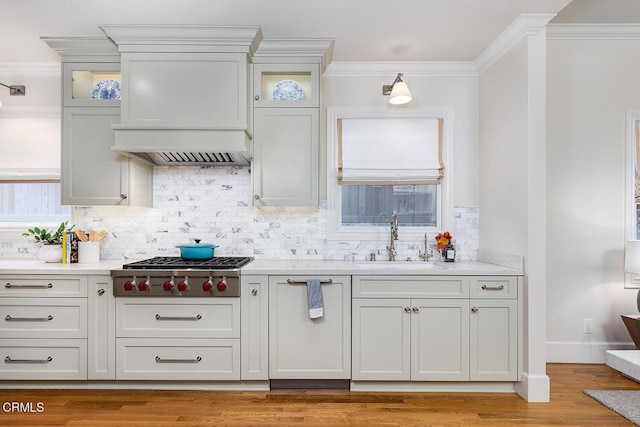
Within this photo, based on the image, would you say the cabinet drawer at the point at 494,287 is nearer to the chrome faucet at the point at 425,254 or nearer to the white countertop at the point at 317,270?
the white countertop at the point at 317,270

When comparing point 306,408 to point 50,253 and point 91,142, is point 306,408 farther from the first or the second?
point 91,142

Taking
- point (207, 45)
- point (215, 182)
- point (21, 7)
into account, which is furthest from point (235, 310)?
point (21, 7)

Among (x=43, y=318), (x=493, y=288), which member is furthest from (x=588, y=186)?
(x=43, y=318)

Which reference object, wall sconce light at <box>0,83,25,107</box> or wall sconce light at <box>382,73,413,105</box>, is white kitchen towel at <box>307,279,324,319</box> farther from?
wall sconce light at <box>0,83,25,107</box>

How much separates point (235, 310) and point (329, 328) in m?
0.67

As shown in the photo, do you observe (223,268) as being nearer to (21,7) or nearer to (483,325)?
(483,325)

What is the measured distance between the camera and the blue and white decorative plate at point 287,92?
3.02 metres

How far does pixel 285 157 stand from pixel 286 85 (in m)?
0.58

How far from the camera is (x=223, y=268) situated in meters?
2.64

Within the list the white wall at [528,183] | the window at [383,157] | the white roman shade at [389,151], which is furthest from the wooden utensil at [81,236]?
the white wall at [528,183]

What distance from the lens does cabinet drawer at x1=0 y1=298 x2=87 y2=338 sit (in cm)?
265

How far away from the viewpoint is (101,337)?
104 inches

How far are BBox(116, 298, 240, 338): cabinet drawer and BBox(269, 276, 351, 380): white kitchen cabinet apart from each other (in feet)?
0.95

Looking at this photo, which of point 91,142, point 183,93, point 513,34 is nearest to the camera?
point 513,34
